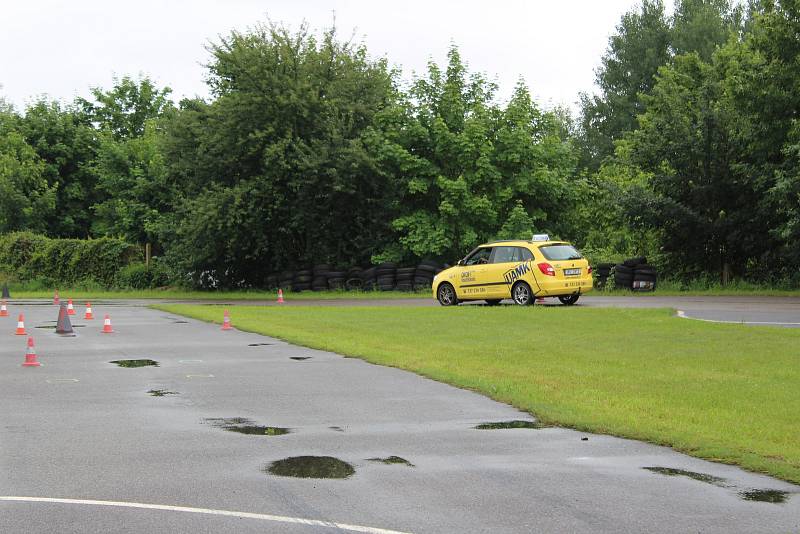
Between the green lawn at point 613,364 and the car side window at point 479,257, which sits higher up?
the car side window at point 479,257

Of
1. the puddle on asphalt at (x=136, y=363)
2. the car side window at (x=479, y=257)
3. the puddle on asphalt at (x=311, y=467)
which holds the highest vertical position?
the car side window at (x=479, y=257)

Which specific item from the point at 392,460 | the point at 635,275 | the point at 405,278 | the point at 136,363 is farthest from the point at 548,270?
the point at 392,460

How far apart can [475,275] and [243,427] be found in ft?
59.9

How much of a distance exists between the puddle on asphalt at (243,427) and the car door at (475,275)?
57.6 ft

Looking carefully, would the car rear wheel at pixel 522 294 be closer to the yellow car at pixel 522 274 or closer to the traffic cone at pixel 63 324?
the yellow car at pixel 522 274

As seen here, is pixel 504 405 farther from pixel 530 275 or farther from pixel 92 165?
pixel 92 165

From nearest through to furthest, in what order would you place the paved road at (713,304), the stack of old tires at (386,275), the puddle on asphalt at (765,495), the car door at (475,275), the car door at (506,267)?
1. the puddle on asphalt at (765,495)
2. the paved road at (713,304)
3. the car door at (506,267)
4. the car door at (475,275)
5. the stack of old tires at (386,275)

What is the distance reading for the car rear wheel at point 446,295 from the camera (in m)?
28.7

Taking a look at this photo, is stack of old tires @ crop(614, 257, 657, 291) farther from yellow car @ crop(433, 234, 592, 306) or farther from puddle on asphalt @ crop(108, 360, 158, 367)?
puddle on asphalt @ crop(108, 360, 158, 367)

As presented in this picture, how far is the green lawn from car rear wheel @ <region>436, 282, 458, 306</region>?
2940 millimetres

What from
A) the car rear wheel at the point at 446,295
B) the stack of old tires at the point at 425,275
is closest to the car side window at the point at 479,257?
the car rear wheel at the point at 446,295

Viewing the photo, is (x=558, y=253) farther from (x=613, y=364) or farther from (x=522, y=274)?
(x=613, y=364)

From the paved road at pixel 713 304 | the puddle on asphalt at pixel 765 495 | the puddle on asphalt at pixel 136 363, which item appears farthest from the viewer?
the paved road at pixel 713 304

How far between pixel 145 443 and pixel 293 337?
10746 mm
